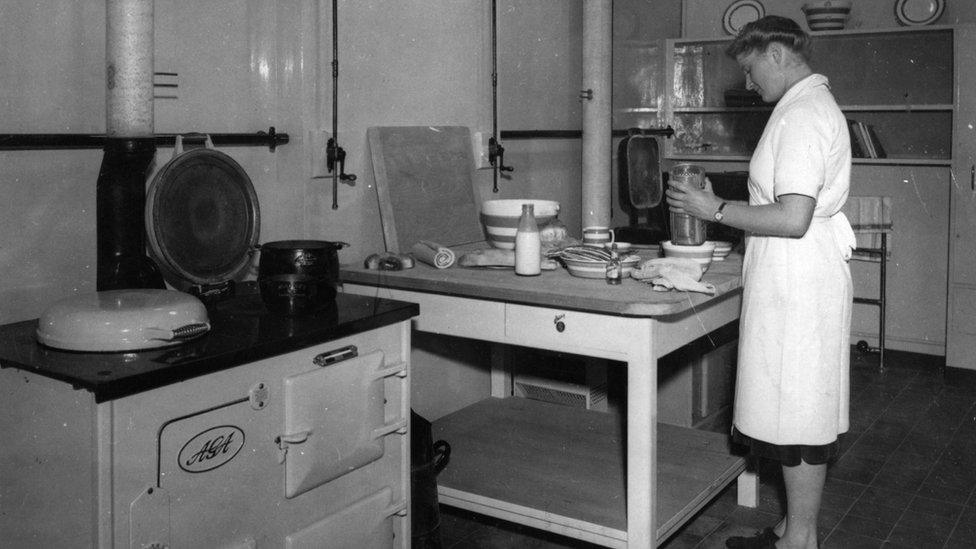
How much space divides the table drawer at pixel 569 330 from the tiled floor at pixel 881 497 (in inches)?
32.2

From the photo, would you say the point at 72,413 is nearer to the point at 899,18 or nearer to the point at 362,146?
the point at 362,146

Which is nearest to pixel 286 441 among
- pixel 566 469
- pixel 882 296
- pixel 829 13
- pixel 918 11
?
pixel 566 469

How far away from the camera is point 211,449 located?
2.15 metres

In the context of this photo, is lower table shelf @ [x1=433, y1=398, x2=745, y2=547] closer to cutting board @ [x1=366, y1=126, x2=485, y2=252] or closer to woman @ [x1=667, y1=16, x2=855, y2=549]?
woman @ [x1=667, y1=16, x2=855, y2=549]

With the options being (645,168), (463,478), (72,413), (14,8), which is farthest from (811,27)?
(72,413)

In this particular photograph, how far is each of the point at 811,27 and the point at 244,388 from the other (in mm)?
5296

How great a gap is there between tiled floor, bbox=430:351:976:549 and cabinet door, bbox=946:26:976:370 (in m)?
0.47

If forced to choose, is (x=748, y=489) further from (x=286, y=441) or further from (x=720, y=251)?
(x=286, y=441)

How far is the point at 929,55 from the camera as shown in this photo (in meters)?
6.33

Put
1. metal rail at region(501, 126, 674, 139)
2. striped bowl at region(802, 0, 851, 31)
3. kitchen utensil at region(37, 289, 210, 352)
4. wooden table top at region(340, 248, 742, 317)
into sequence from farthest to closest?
striped bowl at region(802, 0, 851, 31), metal rail at region(501, 126, 674, 139), wooden table top at region(340, 248, 742, 317), kitchen utensil at region(37, 289, 210, 352)

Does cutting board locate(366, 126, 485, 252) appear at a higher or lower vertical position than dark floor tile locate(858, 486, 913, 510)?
higher

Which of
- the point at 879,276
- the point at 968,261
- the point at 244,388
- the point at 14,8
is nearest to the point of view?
the point at 244,388

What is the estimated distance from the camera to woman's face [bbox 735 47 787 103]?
2.97 meters

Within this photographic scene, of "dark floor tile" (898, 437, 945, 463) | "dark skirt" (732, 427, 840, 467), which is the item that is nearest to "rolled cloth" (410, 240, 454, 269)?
"dark skirt" (732, 427, 840, 467)
